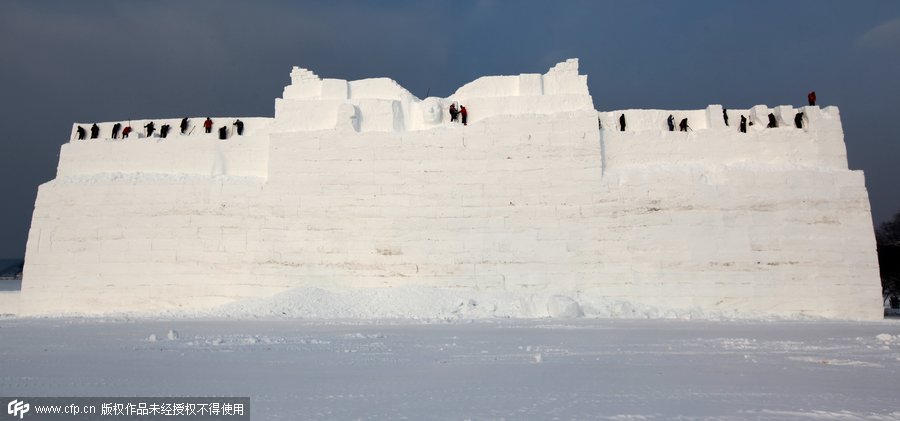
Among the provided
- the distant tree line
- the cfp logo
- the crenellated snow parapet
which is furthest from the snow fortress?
the cfp logo

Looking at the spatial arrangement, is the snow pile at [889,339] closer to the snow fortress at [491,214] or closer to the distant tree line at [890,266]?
the snow fortress at [491,214]

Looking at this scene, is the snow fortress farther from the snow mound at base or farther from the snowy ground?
the snowy ground

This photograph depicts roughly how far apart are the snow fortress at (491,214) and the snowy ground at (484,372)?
641 cm

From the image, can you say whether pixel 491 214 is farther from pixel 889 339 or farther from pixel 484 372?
pixel 484 372

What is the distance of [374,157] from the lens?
51.6 feet

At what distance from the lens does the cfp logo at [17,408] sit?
351cm

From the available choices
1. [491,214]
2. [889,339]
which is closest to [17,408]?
[889,339]

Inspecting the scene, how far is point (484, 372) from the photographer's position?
502 centimetres

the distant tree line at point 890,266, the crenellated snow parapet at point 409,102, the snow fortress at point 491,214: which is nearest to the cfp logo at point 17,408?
the snow fortress at point 491,214

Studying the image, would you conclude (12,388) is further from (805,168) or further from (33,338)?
(805,168)

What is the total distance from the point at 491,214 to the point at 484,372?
10.2m

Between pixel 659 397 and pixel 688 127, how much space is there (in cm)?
1429

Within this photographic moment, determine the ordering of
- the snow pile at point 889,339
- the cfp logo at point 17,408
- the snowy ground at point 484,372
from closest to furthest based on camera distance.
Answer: the cfp logo at point 17,408 < the snowy ground at point 484,372 < the snow pile at point 889,339

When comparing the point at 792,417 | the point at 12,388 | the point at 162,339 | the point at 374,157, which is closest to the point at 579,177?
the point at 374,157
